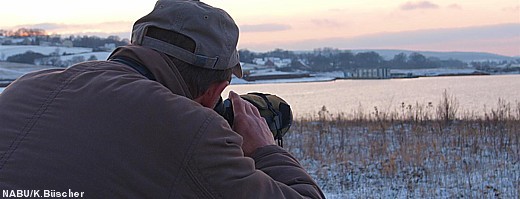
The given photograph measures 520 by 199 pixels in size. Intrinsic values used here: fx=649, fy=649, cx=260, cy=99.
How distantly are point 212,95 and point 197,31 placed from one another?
0.18 m

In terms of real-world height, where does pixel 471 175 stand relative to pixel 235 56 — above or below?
below

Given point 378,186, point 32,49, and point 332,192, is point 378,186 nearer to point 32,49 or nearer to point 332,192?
point 332,192

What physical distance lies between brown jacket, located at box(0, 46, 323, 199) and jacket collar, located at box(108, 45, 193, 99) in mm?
100

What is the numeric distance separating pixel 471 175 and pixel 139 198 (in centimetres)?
711

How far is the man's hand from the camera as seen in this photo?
1705mm

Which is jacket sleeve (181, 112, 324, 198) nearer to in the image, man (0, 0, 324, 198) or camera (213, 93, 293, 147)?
man (0, 0, 324, 198)

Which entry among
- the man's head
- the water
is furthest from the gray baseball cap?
the water

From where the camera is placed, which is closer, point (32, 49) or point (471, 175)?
point (471, 175)

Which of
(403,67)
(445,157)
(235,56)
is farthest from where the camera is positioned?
(403,67)

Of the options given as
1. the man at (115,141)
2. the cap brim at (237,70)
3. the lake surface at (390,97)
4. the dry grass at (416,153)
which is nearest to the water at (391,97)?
the lake surface at (390,97)

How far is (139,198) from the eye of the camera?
4.44 feet

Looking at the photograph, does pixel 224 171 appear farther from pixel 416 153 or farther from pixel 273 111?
pixel 416 153

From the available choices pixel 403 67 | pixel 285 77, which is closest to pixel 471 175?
pixel 285 77

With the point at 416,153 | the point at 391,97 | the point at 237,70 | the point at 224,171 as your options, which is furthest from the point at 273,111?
the point at 391,97
